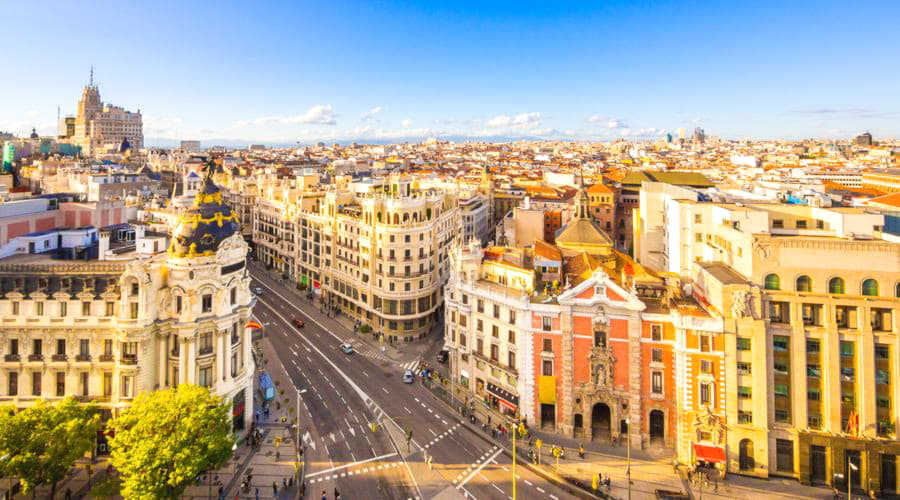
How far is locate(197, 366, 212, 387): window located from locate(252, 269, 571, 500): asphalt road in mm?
13442

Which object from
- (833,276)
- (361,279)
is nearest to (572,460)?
(833,276)

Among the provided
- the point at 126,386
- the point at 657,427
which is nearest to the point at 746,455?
the point at 657,427

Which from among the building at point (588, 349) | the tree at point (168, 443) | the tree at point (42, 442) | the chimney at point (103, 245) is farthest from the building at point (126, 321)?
the building at point (588, 349)

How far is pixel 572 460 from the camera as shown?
2355 inches

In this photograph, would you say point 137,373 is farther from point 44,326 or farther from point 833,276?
point 833,276

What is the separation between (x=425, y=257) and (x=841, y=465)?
66207mm

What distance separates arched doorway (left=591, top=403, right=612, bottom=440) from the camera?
64.6 m

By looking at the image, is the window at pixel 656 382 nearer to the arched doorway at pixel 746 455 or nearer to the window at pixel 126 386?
the arched doorway at pixel 746 455

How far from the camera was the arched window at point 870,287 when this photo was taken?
183 ft

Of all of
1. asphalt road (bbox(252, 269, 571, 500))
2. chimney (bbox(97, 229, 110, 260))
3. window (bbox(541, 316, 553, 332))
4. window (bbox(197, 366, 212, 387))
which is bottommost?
asphalt road (bbox(252, 269, 571, 500))

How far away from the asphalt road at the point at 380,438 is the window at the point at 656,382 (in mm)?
16376

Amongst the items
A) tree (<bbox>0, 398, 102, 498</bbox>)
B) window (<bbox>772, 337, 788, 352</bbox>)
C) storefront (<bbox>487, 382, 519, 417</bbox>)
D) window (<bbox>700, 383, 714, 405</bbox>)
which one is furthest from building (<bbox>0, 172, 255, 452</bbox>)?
window (<bbox>772, 337, 788, 352</bbox>)

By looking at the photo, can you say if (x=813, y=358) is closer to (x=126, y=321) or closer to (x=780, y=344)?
(x=780, y=344)

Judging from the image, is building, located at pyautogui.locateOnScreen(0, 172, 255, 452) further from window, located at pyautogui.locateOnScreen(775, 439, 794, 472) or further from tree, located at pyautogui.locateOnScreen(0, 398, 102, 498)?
window, located at pyautogui.locateOnScreen(775, 439, 794, 472)
